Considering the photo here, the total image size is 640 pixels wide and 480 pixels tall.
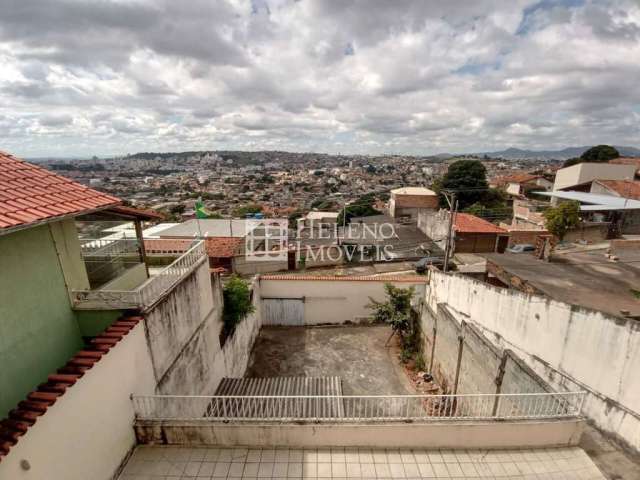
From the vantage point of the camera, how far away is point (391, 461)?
5270mm

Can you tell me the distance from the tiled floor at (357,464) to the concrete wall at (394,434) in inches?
4.7

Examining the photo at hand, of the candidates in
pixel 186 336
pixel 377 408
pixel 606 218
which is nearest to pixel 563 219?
→ pixel 606 218

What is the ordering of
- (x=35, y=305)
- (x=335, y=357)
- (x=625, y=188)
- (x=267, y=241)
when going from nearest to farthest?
(x=35, y=305) → (x=335, y=357) → (x=267, y=241) → (x=625, y=188)

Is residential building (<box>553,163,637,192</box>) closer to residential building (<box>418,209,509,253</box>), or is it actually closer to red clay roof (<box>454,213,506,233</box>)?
red clay roof (<box>454,213,506,233</box>)

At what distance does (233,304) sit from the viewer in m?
11.5

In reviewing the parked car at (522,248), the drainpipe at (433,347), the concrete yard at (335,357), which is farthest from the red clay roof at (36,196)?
the parked car at (522,248)

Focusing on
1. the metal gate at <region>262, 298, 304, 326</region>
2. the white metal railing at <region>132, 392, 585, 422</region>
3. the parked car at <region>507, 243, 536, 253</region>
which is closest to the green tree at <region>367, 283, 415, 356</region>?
the metal gate at <region>262, 298, 304, 326</region>

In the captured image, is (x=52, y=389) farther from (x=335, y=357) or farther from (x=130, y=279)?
(x=335, y=357)

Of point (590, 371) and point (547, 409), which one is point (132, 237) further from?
point (590, 371)

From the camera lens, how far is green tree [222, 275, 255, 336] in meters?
11.2

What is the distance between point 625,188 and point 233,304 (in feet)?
105

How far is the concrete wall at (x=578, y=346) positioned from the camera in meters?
6.29

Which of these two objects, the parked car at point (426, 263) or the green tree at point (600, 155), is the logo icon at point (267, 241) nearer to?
the parked car at point (426, 263)

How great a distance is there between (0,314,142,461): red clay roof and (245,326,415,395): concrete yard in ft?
26.4
